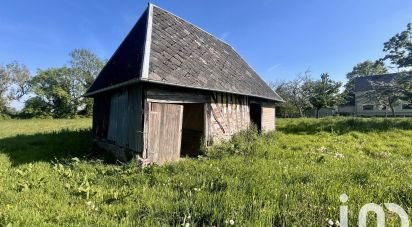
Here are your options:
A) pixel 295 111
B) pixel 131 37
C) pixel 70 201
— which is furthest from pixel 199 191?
pixel 295 111

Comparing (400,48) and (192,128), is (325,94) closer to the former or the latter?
(400,48)

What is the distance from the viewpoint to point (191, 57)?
965 cm

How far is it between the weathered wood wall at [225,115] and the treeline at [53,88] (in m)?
37.1

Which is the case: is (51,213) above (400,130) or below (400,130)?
below

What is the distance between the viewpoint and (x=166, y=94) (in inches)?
304

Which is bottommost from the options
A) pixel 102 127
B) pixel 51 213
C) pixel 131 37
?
pixel 51 213

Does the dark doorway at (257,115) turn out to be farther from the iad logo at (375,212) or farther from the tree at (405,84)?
the tree at (405,84)

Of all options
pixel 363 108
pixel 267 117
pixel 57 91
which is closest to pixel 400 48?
pixel 267 117

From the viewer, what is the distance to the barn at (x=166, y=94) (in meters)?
7.32

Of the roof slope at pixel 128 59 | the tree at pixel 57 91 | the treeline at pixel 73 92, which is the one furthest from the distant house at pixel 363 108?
the tree at pixel 57 91

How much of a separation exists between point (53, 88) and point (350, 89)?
53842 mm

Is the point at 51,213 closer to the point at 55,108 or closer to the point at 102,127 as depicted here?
the point at 102,127

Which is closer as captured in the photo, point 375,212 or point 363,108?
point 375,212

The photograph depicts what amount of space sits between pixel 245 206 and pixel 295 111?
35529 mm
